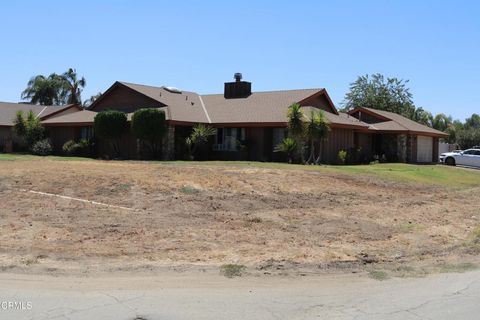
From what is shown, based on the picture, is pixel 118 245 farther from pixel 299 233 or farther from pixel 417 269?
pixel 417 269

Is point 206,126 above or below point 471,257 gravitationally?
above

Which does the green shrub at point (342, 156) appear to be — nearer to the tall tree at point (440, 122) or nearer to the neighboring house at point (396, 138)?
the neighboring house at point (396, 138)

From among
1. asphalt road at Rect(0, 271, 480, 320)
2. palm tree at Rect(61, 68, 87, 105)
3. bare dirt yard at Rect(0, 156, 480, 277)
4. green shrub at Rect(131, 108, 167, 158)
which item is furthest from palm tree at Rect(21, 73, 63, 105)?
asphalt road at Rect(0, 271, 480, 320)

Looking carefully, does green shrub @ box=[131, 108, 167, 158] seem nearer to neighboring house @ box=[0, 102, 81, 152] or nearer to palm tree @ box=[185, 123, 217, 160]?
palm tree @ box=[185, 123, 217, 160]

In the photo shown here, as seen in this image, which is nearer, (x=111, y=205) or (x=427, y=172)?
(x=111, y=205)

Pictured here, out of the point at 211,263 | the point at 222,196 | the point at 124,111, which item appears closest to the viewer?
the point at 211,263

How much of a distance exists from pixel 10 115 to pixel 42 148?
1107 cm

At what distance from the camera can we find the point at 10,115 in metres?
45.7

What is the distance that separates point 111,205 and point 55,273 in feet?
19.6

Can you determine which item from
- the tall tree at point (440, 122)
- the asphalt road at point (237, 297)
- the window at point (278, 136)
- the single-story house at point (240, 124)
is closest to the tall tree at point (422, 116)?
the tall tree at point (440, 122)

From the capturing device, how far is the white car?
4169cm

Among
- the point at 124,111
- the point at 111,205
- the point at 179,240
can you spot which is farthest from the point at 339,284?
the point at 124,111

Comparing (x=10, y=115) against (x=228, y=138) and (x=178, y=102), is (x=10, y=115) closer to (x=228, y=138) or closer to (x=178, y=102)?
(x=178, y=102)

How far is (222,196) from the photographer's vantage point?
16.4 metres
